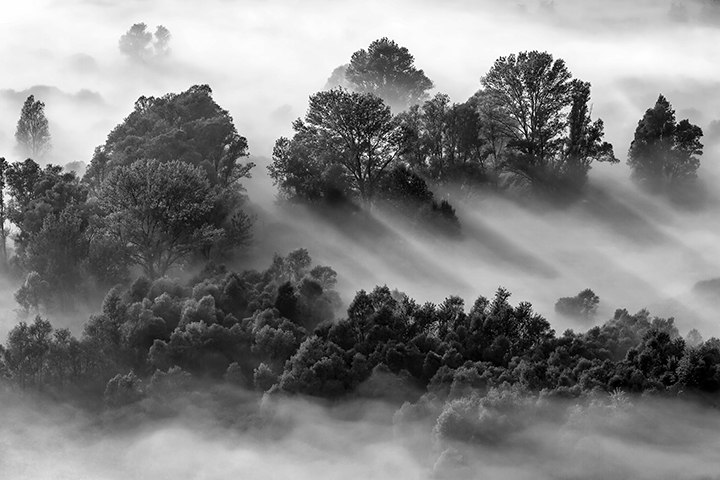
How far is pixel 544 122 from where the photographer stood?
121500 mm

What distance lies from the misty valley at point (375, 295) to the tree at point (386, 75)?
332 millimetres

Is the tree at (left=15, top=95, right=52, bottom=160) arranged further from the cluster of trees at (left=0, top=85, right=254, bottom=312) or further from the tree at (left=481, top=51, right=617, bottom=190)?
the tree at (left=481, top=51, right=617, bottom=190)

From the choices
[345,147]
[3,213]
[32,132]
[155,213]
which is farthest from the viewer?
[32,132]

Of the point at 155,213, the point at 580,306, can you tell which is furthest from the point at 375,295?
the point at 155,213

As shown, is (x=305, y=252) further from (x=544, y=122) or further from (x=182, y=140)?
(x=544, y=122)

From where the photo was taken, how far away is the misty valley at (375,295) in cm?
7162

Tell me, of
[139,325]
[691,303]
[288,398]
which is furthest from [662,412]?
[139,325]

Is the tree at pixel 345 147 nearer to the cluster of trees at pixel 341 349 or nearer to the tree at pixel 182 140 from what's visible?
the tree at pixel 182 140

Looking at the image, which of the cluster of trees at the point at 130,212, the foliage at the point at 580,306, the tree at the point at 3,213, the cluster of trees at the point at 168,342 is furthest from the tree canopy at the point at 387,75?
the cluster of trees at the point at 168,342

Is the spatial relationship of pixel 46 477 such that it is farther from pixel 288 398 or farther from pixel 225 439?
pixel 288 398

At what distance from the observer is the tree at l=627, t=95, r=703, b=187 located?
12538 cm

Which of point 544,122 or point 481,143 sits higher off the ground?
point 544,122

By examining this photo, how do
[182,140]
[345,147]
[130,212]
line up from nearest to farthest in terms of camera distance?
[130,212] → [345,147] → [182,140]

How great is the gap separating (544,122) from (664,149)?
15330 millimetres
